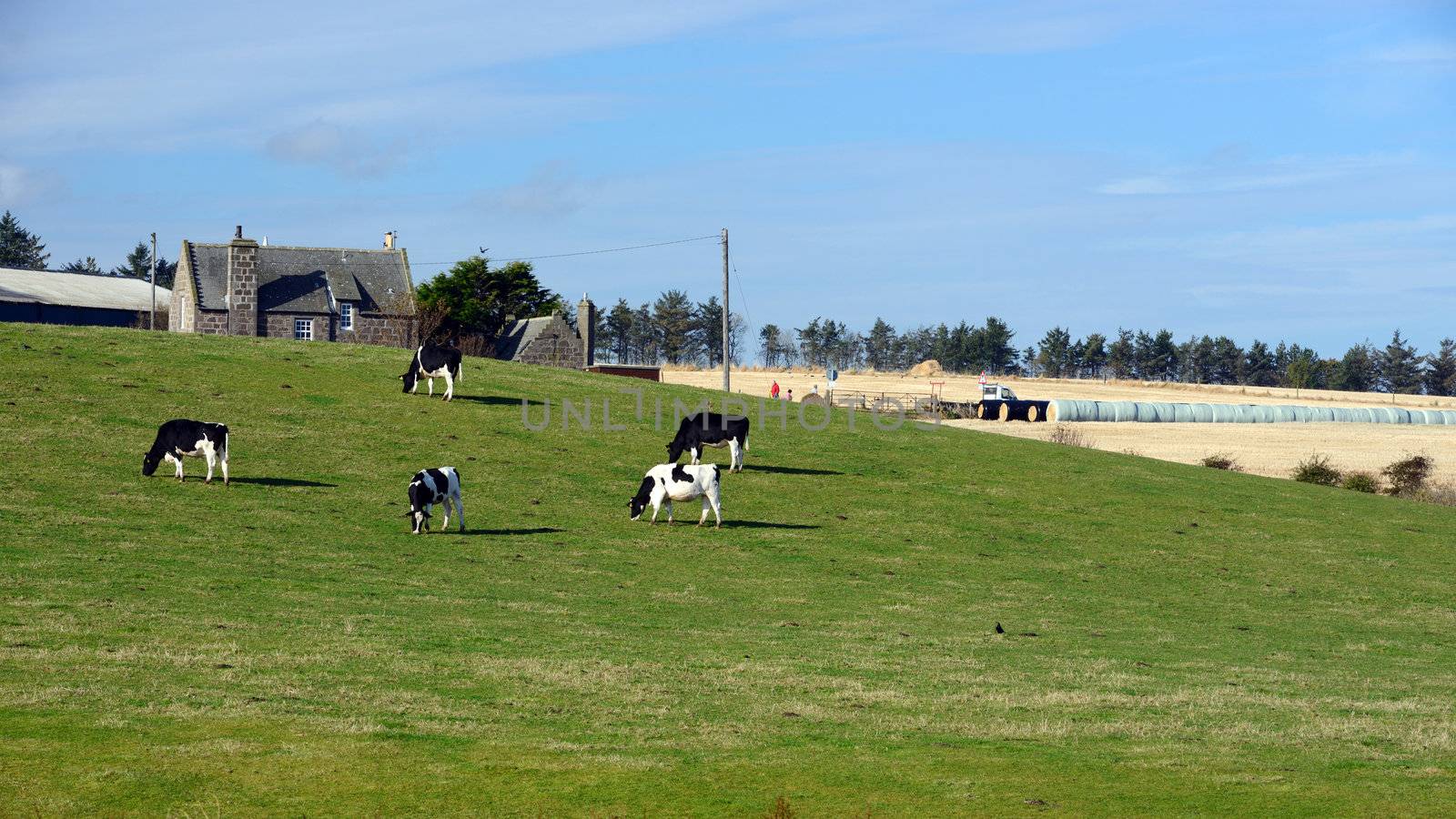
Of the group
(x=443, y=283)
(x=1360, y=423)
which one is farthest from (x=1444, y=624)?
(x=1360, y=423)

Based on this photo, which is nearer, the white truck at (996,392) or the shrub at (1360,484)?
the shrub at (1360,484)

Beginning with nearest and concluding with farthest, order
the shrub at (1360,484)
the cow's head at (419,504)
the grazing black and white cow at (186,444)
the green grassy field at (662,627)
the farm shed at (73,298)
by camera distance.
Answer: the green grassy field at (662,627)
the cow's head at (419,504)
the grazing black and white cow at (186,444)
the shrub at (1360,484)
the farm shed at (73,298)

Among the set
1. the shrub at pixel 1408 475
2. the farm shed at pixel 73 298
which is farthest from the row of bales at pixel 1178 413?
the farm shed at pixel 73 298

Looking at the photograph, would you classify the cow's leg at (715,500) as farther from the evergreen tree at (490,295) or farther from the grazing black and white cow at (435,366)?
the evergreen tree at (490,295)

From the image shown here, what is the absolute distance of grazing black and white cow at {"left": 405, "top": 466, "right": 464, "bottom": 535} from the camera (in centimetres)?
2981

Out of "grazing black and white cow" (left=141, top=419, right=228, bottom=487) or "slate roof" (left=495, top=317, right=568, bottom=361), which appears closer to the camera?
"grazing black and white cow" (left=141, top=419, right=228, bottom=487)

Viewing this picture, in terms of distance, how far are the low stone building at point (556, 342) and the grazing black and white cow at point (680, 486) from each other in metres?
63.4

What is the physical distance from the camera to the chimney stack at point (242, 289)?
270 feet

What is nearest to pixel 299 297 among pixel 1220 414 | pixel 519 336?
pixel 519 336

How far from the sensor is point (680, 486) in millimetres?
32125

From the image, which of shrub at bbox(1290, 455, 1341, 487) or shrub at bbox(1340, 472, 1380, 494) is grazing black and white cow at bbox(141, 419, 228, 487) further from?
shrub at bbox(1340, 472, 1380, 494)

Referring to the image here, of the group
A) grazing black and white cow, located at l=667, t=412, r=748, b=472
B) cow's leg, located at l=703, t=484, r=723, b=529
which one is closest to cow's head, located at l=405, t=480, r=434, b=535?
cow's leg, located at l=703, t=484, r=723, b=529

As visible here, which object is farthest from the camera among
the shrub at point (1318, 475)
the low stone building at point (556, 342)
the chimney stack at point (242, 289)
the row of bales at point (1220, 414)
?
the row of bales at point (1220, 414)

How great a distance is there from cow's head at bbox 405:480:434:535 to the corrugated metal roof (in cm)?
9646
